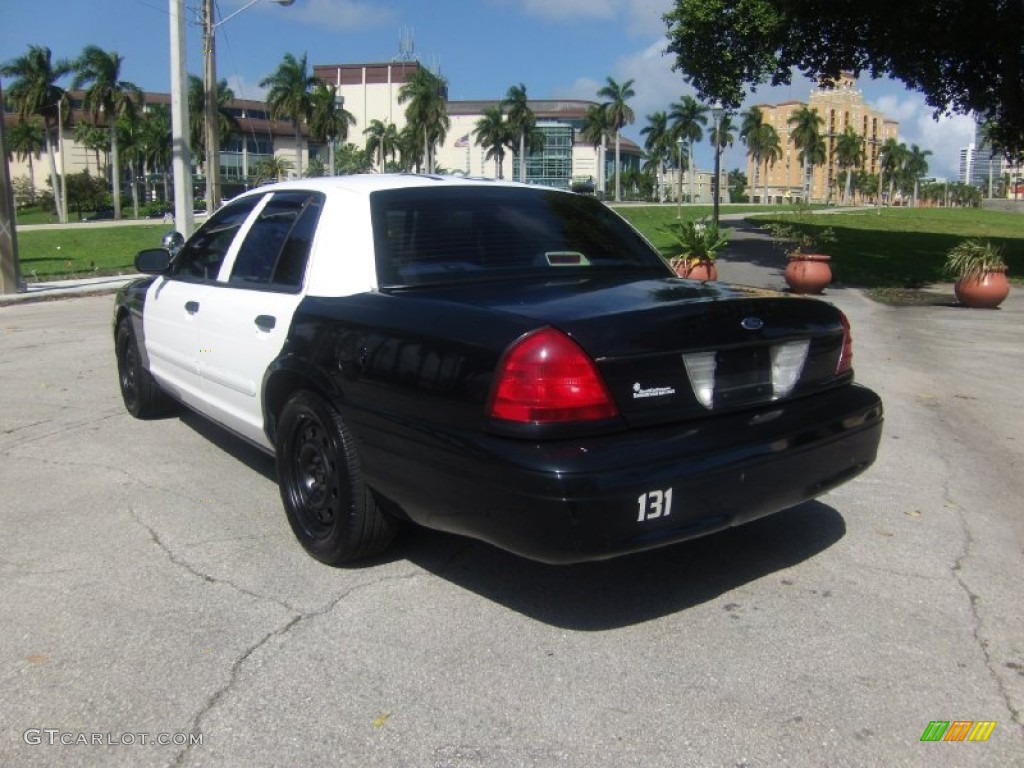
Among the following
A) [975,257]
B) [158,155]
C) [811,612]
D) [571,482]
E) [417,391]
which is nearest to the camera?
[571,482]

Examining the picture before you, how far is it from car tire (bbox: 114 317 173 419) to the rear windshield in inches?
116

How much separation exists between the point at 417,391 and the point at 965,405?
5.73 meters

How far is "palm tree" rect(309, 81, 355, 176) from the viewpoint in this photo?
268 ft

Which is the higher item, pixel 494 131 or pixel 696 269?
pixel 494 131

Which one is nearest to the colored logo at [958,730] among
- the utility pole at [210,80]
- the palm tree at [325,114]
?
the utility pole at [210,80]

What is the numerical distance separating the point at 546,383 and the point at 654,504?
538 mm

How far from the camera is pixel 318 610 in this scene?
3572 mm

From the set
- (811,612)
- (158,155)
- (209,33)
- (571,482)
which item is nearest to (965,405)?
(811,612)

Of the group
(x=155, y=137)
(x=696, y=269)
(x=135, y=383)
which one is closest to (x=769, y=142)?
(x=155, y=137)

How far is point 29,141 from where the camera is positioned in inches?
3937

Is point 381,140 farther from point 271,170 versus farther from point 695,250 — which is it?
point 695,250

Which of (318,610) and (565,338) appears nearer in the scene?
(565,338)

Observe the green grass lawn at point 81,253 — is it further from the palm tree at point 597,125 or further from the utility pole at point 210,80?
the palm tree at point 597,125

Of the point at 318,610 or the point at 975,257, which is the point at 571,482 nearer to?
the point at 318,610
